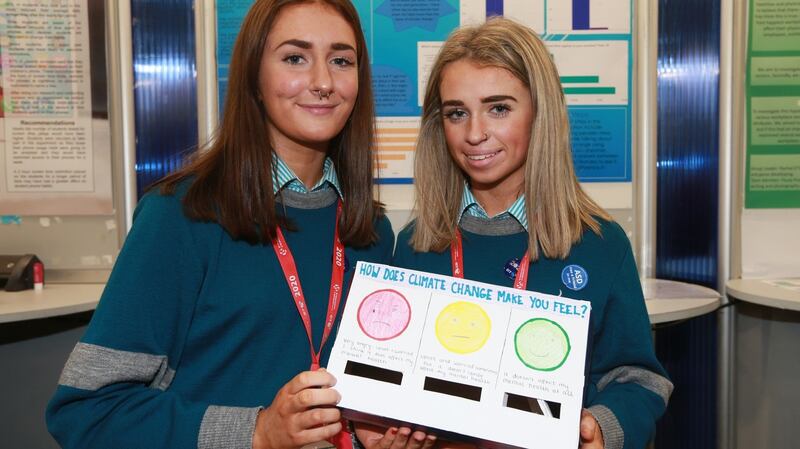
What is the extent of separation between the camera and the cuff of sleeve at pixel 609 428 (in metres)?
1.35

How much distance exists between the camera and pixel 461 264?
1.64 meters

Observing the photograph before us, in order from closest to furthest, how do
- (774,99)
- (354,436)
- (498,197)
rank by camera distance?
(354,436), (498,197), (774,99)

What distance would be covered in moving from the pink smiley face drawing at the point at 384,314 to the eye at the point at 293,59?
58cm

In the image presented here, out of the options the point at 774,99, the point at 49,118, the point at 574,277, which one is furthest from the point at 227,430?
the point at 774,99

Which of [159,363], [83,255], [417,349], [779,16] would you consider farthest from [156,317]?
[779,16]

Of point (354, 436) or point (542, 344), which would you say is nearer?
point (542, 344)

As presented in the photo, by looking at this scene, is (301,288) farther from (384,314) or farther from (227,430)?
(227,430)

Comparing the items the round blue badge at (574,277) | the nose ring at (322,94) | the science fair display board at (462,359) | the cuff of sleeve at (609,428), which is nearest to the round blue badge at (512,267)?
the round blue badge at (574,277)

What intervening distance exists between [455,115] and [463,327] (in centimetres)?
59

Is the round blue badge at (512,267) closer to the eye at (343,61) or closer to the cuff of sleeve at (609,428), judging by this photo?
the cuff of sleeve at (609,428)

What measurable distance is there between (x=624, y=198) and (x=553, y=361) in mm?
2367

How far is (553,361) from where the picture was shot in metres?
1.27

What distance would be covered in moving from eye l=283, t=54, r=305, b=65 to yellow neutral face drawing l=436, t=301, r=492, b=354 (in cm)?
68

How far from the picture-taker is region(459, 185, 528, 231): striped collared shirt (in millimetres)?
1638
